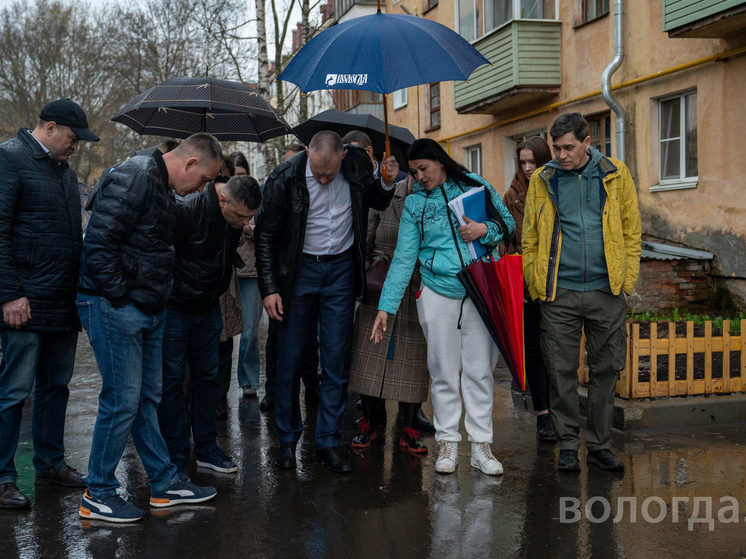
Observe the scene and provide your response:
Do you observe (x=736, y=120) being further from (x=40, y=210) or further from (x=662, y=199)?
(x=40, y=210)

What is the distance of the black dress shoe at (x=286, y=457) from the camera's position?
5.07 meters

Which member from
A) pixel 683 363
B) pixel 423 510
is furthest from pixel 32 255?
pixel 683 363

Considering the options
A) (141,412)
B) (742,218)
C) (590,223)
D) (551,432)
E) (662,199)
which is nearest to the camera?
(141,412)

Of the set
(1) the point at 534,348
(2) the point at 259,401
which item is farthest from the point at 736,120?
(2) the point at 259,401

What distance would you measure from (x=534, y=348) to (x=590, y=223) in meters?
1.14

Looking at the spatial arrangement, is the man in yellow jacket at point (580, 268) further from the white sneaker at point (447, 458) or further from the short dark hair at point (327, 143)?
the short dark hair at point (327, 143)

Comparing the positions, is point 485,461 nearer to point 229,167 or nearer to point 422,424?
point 422,424

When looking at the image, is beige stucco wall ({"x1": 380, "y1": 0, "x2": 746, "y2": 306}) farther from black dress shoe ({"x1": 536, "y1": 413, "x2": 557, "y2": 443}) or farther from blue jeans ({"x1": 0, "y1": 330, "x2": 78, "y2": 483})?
blue jeans ({"x1": 0, "y1": 330, "x2": 78, "y2": 483})

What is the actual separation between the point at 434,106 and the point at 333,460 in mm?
17214

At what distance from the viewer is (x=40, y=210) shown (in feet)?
14.8

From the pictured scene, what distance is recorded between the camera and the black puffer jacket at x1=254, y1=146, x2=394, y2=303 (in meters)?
5.07

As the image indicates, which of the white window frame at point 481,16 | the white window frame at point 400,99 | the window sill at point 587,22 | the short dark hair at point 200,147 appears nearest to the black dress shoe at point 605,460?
the short dark hair at point 200,147

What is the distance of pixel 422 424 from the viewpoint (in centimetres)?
611

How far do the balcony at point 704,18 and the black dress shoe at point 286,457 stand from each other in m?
8.09
